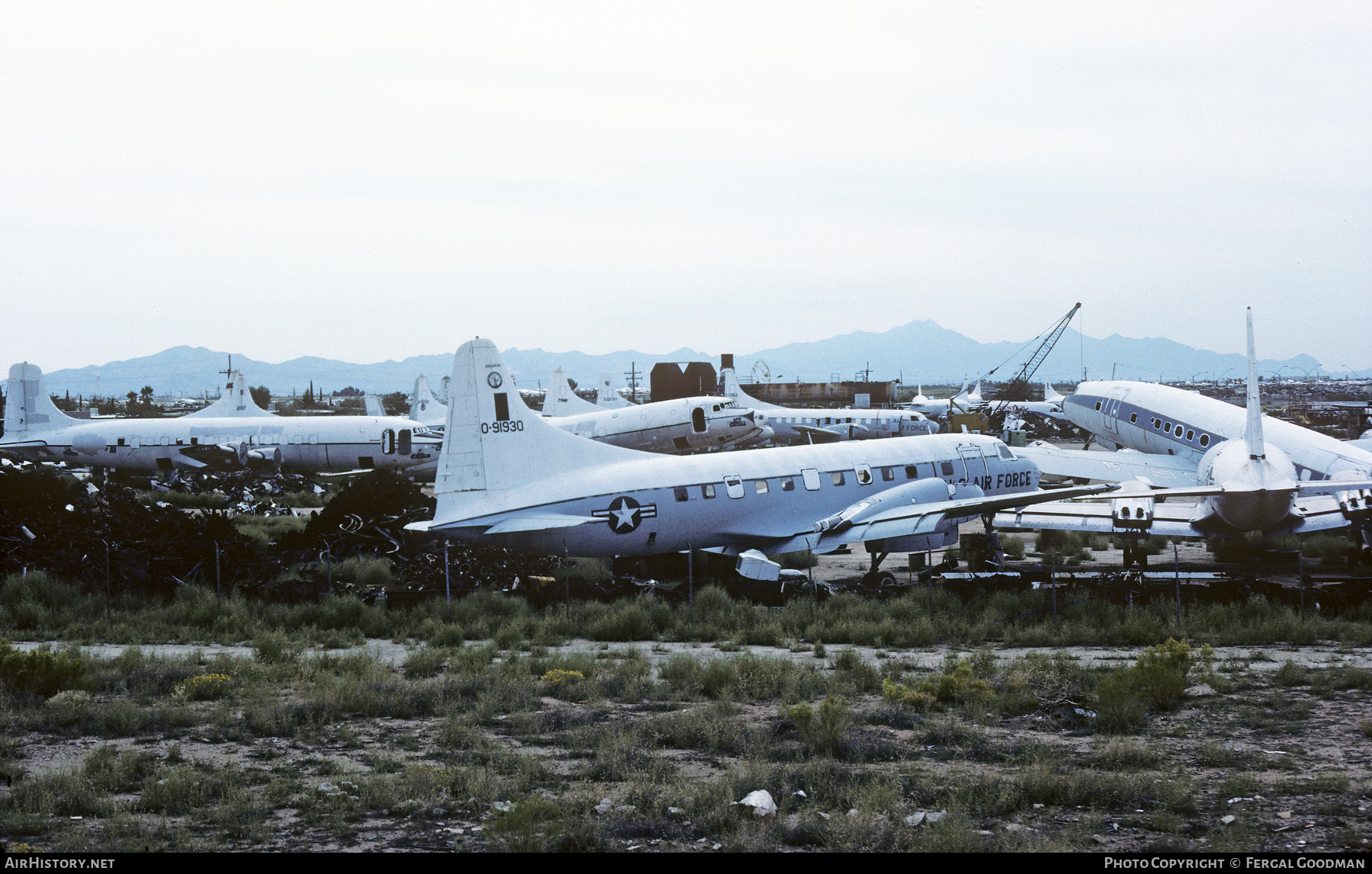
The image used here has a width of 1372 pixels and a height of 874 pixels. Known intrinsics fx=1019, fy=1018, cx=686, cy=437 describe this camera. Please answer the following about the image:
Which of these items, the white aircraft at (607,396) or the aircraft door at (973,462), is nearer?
the aircraft door at (973,462)

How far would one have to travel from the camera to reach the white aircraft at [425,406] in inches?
2618

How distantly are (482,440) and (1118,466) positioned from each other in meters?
22.0

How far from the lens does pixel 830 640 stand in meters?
21.5

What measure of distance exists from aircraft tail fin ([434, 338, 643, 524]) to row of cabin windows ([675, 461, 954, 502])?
4.02 meters

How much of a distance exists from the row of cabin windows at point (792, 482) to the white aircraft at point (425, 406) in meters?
42.2

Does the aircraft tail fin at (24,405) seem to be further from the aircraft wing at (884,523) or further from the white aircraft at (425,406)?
the aircraft wing at (884,523)

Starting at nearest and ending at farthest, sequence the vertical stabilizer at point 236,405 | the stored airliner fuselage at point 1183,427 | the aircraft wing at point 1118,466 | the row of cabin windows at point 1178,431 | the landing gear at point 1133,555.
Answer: the stored airliner fuselage at point 1183,427 → the landing gear at point 1133,555 → the row of cabin windows at point 1178,431 → the aircraft wing at point 1118,466 → the vertical stabilizer at point 236,405

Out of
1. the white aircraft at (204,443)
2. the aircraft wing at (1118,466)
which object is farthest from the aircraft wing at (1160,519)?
the white aircraft at (204,443)

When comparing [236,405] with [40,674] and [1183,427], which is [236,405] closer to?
[40,674]

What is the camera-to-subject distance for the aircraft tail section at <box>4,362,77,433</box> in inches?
2216

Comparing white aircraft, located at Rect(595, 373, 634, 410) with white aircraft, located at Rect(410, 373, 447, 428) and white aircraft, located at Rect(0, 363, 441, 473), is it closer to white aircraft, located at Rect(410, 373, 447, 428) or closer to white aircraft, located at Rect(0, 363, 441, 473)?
white aircraft, located at Rect(410, 373, 447, 428)

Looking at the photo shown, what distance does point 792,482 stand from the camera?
1049 inches

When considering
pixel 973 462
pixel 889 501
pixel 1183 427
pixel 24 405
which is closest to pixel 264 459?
pixel 24 405
